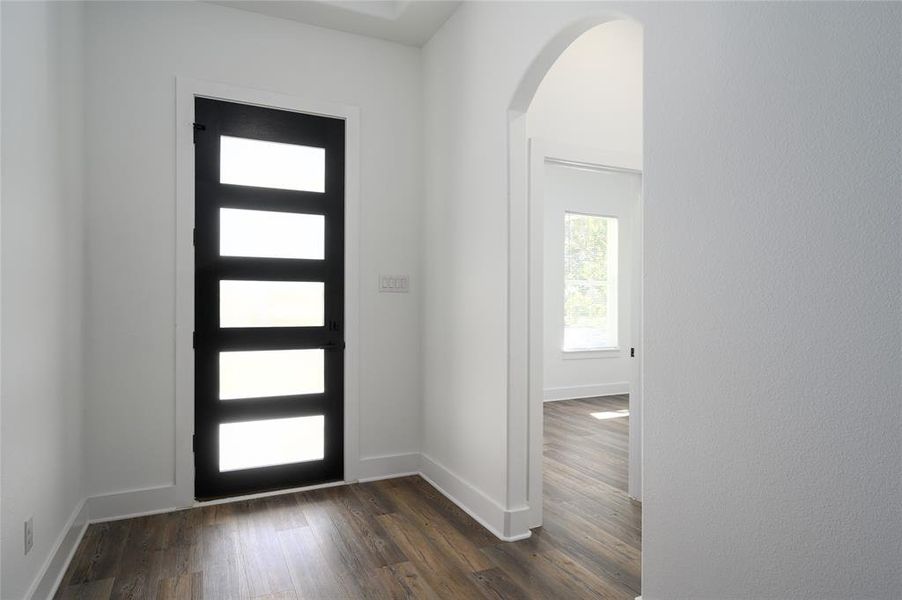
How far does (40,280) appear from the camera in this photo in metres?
2.09

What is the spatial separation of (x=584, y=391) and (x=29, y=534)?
18.7ft

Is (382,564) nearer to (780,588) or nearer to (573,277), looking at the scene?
(780,588)

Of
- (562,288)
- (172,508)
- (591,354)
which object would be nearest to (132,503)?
(172,508)

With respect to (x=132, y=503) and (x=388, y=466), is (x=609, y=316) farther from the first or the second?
(x=132, y=503)

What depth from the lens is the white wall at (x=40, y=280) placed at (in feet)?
5.75

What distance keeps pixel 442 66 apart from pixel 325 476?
2.80 metres

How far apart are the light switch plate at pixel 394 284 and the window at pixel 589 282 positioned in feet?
11.2

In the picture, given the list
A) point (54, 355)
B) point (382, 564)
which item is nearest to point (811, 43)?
point (382, 564)

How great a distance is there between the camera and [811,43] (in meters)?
1.30

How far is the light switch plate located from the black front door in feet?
0.93

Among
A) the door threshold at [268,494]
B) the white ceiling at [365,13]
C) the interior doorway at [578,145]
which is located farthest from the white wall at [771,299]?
the door threshold at [268,494]

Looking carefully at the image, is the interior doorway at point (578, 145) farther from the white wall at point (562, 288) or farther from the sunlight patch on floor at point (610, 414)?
the white wall at point (562, 288)

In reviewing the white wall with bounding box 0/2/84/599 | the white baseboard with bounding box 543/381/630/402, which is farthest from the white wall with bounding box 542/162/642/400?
the white wall with bounding box 0/2/84/599

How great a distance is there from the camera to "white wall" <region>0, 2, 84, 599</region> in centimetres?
175
